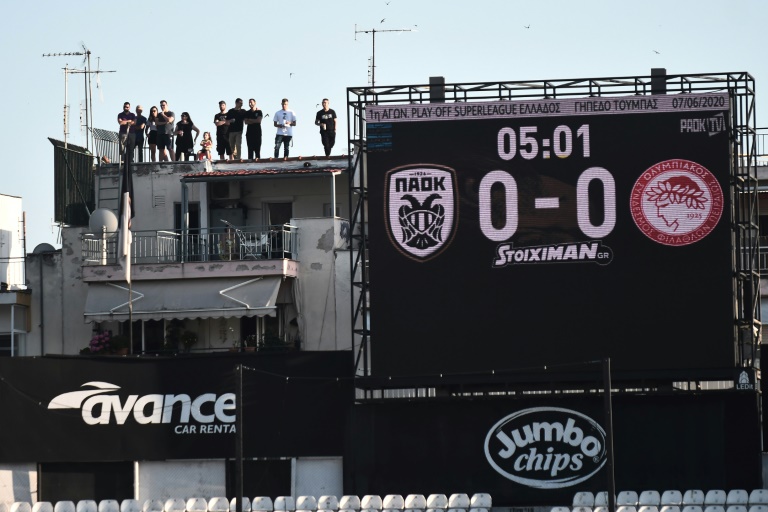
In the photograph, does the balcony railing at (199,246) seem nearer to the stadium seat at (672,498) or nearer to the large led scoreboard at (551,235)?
the large led scoreboard at (551,235)

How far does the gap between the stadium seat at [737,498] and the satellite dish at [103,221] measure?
14865 millimetres

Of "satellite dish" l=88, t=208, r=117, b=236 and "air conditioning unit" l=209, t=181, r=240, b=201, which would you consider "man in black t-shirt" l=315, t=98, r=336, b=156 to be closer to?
"air conditioning unit" l=209, t=181, r=240, b=201

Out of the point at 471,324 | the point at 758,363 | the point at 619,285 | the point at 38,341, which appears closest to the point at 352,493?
the point at 471,324

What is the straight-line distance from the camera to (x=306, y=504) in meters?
28.9

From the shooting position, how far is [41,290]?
37.1 meters

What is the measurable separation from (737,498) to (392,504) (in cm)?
585

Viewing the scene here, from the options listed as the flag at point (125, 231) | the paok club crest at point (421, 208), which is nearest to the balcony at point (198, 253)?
the flag at point (125, 231)

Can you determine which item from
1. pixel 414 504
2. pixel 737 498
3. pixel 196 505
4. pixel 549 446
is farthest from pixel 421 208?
pixel 737 498

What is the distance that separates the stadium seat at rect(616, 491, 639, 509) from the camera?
2861cm

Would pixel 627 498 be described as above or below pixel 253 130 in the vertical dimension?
below

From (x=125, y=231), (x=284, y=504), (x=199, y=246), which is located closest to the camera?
(x=284, y=504)

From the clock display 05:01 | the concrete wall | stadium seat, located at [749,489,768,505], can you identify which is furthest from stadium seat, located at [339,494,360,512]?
the concrete wall

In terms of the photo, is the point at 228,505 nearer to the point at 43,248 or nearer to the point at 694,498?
the point at 694,498

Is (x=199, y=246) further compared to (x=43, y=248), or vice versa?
(x=43, y=248)
